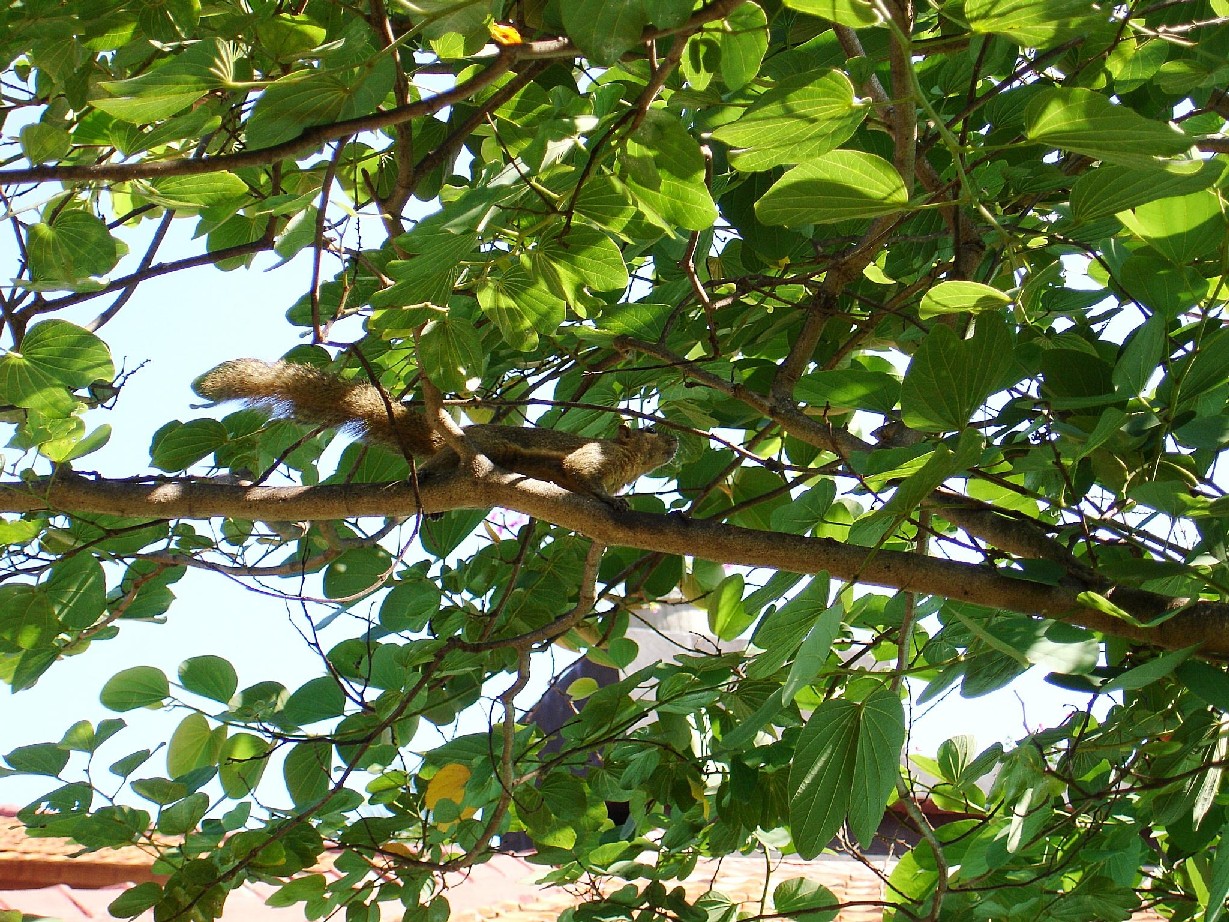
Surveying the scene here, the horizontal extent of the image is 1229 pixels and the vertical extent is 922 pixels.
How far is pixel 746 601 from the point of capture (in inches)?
66.8

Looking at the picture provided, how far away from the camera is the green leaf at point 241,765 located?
222cm

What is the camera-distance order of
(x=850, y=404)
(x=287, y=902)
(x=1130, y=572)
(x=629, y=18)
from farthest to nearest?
(x=287, y=902) < (x=850, y=404) < (x=1130, y=572) < (x=629, y=18)

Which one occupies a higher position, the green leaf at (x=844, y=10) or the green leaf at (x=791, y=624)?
the green leaf at (x=844, y=10)

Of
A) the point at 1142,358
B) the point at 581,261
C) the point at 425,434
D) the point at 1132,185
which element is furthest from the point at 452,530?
the point at 1132,185

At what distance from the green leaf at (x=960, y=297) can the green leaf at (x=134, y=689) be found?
167 centimetres

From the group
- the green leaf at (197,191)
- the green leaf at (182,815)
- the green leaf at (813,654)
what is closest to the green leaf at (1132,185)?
the green leaf at (813,654)

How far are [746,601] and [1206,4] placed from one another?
1.54 metres

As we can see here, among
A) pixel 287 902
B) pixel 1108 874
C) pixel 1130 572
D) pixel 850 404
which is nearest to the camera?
pixel 1130 572

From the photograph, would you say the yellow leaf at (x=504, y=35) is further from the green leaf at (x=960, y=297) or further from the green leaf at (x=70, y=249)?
the green leaf at (x=70, y=249)

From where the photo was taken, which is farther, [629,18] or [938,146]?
[938,146]

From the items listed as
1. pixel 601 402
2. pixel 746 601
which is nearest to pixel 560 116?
pixel 746 601

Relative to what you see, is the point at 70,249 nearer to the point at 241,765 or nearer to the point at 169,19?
the point at 169,19

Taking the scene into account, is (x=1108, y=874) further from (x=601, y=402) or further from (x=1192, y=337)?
(x=601, y=402)

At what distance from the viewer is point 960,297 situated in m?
1.22
